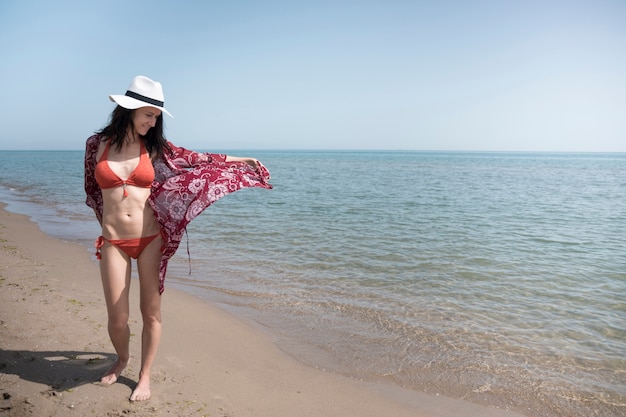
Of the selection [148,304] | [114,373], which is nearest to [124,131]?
[148,304]

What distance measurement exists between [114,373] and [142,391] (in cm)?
33

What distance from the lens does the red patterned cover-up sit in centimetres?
320

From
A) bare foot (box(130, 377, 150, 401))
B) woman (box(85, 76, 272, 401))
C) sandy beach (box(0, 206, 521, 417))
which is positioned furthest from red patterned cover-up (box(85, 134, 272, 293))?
sandy beach (box(0, 206, 521, 417))

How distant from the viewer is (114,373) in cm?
339

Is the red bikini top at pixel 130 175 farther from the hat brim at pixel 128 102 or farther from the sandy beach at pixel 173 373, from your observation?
the sandy beach at pixel 173 373

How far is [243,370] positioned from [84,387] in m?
1.35

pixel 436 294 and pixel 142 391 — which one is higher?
pixel 142 391

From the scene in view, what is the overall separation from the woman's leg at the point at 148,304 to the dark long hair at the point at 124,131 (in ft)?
2.29

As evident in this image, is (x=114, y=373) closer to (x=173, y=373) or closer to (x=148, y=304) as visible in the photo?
(x=173, y=373)

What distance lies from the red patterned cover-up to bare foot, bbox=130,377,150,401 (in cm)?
72

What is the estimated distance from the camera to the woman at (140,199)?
308 cm

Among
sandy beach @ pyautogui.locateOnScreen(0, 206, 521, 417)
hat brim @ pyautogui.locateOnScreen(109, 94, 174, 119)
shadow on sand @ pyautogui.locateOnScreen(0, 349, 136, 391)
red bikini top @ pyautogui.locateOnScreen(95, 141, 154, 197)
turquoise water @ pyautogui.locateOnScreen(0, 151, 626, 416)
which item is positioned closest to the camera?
hat brim @ pyautogui.locateOnScreen(109, 94, 174, 119)

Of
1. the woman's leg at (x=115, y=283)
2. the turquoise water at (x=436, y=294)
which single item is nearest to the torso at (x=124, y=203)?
the woman's leg at (x=115, y=283)

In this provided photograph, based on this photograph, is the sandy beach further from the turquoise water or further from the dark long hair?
the dark long hair
